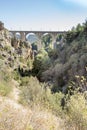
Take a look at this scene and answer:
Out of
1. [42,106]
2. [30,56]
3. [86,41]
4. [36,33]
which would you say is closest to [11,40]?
[30,56]

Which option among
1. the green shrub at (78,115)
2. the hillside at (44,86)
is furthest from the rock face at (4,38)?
the green shrub at (78,115)

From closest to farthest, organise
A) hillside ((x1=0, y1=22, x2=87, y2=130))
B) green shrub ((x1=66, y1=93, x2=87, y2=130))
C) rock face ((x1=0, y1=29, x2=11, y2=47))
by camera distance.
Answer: hillside ((x1=0, y1=22, x2=87, y2=130)) < green shrub ((x1=66, y1=93, x2=87, y2=130)) < rock face ((x1=0, y1=29, x2=11, y2=47))

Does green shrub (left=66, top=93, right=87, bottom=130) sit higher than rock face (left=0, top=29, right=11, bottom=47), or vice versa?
green shrub (left=66, top=93, right=87, bottom=130)

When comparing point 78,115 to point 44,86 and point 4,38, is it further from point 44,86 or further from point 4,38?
point 4,38

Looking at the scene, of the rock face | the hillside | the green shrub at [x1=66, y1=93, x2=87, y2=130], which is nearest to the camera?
the hillside

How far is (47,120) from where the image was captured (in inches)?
164

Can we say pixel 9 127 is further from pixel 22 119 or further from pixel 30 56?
pixel 30 56

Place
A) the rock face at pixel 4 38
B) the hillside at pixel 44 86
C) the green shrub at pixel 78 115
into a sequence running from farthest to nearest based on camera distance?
the rock face at pixel 4 38 < the green shrub at pixel 78 115 < the hillside at pixel 44 86

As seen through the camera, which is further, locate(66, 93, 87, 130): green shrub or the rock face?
the rock face

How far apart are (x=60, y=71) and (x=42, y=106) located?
19489 mm

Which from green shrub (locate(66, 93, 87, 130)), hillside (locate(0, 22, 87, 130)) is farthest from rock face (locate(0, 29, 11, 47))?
green shrub (locate(66, 93, 87, 130))

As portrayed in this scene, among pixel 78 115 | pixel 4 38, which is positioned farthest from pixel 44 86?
pixel 4 38

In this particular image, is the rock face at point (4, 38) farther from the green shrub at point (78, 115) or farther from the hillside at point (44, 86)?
the green shrub at point (78, 115)

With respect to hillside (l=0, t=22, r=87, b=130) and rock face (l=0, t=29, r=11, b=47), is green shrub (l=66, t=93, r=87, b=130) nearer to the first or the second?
hillside (l=0, t=22, r=87, b=130)
